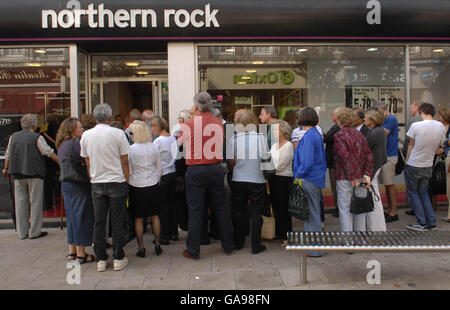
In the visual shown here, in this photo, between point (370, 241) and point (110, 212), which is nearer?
point (370, 241)

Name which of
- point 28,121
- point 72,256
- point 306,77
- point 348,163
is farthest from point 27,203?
point 306,77

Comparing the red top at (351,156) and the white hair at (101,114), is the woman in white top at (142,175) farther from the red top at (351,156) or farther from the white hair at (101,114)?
the red top at (351,156)

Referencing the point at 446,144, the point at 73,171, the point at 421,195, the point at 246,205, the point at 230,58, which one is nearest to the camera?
the point at 73,171

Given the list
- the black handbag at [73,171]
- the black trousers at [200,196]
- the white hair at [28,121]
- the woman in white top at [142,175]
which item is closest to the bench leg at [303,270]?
the black trousers at [200,196]

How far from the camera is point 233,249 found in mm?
5469

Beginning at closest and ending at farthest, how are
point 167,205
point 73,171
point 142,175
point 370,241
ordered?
point 370,241, point 73,171, point 142,175, point 167,205

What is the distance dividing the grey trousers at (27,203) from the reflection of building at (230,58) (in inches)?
64.7

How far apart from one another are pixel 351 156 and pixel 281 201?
1144mm

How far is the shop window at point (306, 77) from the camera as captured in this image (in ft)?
25.9

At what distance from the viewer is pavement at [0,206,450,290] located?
4379mm

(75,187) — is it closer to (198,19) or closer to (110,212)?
(110,212)

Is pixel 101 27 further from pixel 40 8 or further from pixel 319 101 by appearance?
pixel 319 101

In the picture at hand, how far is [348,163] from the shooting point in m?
5.09

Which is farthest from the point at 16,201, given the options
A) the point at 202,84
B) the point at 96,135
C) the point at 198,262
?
the point at 202,84
